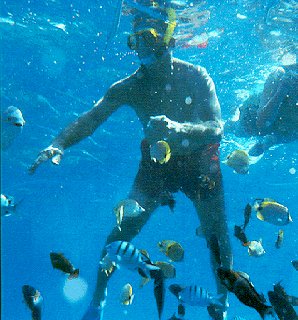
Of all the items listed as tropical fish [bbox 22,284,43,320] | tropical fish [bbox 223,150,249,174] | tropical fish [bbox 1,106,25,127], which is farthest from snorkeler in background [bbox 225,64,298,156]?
tropical fish [bbox 22,284,43,320]

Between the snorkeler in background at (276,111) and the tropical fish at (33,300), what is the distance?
26.4ft

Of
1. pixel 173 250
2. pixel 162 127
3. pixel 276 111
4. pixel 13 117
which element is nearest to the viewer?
pixel 162 127

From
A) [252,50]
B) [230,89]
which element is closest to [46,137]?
[230,89]

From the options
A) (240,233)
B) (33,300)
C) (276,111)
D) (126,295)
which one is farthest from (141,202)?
(276,111)

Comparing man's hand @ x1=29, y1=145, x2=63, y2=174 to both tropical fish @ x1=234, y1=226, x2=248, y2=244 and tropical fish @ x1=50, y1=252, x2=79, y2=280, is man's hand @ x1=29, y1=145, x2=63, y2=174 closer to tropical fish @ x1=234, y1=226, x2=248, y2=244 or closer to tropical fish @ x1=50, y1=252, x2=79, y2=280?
tropical fish @ x1=50, y1=252, x2=79, y2=280

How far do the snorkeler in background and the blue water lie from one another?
238 cm

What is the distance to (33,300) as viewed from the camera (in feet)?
14.3

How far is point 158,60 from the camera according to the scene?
21.1 ft

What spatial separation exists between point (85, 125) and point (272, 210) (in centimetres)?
430

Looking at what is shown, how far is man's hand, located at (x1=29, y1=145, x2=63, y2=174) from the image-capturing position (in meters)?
4.95

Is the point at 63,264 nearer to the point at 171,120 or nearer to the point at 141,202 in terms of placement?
the point at 141,202

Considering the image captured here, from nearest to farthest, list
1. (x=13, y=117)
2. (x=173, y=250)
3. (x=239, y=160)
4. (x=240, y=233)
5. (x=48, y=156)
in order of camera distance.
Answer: (x=48, y=156), (x=13, y=117), (x=240, y=233), (x=173, y=250), (x=239, y=160)

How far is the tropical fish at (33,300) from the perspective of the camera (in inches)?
164

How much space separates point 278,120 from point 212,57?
382cm
